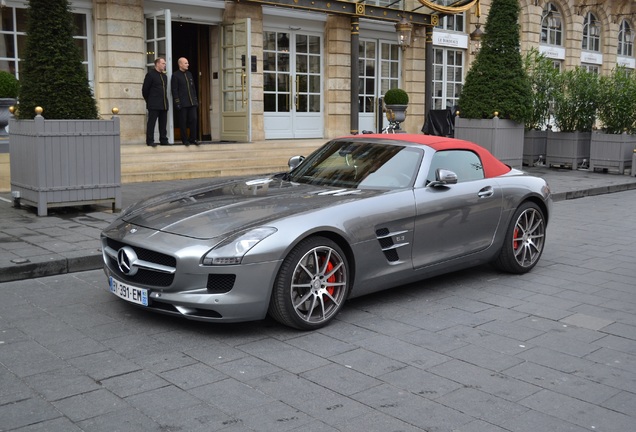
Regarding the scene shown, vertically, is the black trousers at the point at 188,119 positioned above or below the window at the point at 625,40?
below

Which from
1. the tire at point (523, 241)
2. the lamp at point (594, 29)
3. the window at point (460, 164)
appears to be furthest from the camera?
the lamp at point (594, 29)

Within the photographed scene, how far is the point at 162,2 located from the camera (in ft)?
54.2

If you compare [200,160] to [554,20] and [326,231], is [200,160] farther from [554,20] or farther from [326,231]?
[554,20]

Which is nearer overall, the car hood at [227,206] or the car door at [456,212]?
the car hood at [227,206]

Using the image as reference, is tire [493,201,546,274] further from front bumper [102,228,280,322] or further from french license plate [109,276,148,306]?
french license plate [109,276,148,306]

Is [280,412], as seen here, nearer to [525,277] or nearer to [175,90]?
[525,277]

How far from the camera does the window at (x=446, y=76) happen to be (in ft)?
80.0

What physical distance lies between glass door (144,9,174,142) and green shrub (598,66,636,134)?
10.6 meters

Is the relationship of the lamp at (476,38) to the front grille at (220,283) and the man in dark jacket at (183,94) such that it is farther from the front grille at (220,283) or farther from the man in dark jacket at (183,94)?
the front grille at (220,283)

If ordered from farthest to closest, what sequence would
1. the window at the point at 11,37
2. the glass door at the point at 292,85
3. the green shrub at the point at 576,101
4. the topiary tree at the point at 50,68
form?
the glass door at the point at 292,85, the green shrub at the point at 576,101, the window at the point at 11,37, the topiary tree at the point at 50,68

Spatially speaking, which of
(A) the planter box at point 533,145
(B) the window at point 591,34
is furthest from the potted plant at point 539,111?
(B) the window at point 591,34

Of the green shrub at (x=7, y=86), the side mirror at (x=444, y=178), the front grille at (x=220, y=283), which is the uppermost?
the green shrub at (x=7, y=86)

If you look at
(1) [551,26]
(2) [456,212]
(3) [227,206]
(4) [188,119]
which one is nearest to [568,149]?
(4) [188,119]

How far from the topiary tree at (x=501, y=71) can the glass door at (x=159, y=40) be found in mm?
7077
